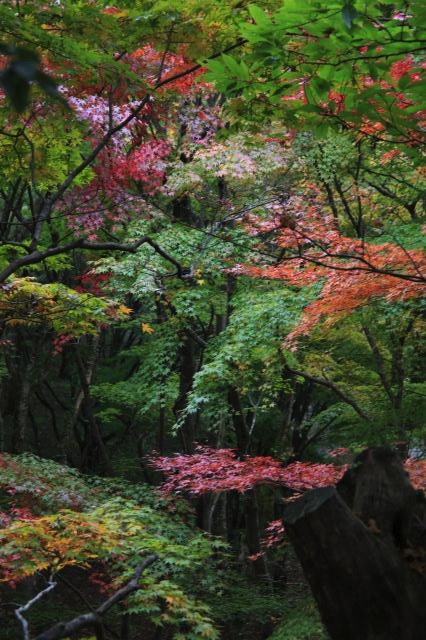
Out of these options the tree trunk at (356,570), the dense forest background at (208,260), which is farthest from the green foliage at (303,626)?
the tree trunk at (356,570)

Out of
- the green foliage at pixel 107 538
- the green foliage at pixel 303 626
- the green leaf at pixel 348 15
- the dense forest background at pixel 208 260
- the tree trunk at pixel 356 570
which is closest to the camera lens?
the green leaf at pixel 348 15

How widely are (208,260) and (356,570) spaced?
802cm

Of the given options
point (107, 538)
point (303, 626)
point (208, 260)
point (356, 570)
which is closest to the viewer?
point (356, 570)

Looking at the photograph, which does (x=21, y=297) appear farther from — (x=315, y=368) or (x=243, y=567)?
(x=243, y=567)

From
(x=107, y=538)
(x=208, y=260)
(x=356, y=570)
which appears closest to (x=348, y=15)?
(x=356, y=570)

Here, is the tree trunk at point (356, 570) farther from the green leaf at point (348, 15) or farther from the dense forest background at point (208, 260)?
the green leaf at point (348, 15)

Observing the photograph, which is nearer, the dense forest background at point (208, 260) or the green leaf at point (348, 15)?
the green leaf at point (348, 15)

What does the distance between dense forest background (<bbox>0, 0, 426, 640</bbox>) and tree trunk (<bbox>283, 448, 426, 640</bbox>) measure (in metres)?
0.11

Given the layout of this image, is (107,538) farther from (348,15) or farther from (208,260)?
(208,260)

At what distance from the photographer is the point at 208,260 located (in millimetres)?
10219

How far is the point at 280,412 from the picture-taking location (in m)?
16.1

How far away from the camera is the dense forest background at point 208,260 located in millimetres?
2977

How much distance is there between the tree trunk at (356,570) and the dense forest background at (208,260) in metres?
0.11

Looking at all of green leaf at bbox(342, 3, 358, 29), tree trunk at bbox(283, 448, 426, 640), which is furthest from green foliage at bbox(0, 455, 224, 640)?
green leaf at bbox(342, 3, 358, 29)
